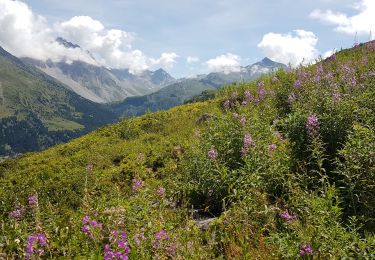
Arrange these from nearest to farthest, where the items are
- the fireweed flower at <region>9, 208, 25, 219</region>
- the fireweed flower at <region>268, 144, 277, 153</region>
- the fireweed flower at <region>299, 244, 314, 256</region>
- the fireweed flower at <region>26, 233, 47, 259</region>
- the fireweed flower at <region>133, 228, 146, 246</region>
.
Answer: the fireweed flower at <region>26, 233, 47, 259</region>
the fireweed flower at <region>299, 244, 314, 256</region>
the fireweed flower at <region>133, 228, 146, 246</region>
the fireweed flower at <region>9, 208, 25, 219</region>
the fireweed flower at <region>268, 144, 277, 153</region>

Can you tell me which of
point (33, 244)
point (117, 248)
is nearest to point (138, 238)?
point (117, 248)

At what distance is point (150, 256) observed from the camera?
16.5ft

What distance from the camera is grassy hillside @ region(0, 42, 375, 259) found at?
491 cm

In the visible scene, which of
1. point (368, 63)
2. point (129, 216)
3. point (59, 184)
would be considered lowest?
point (59, 184)

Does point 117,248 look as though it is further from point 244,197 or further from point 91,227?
point 244,197

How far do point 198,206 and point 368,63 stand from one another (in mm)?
8166

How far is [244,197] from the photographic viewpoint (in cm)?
635

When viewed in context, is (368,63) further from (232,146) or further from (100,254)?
(100,254)

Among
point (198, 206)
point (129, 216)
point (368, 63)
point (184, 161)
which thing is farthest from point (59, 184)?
point (368, 63)

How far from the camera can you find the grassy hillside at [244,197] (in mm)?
4906

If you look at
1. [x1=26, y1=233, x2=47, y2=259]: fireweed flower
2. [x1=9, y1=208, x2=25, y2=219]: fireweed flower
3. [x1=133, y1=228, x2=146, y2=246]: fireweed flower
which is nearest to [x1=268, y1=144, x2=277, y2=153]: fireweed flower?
[x1=133, y1=228, x2=146, y2=246]: fireweed flower

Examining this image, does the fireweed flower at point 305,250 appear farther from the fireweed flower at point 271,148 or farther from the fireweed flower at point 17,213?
the fireweed flower at point 17,213

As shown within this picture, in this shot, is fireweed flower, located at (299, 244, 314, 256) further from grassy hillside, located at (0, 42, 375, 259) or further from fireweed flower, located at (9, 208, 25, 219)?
fireweed flower, located at (9, 208, 25, 219)

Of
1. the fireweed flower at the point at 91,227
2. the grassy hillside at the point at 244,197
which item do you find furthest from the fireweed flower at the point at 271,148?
the fireweed flower at the point at 91,227
